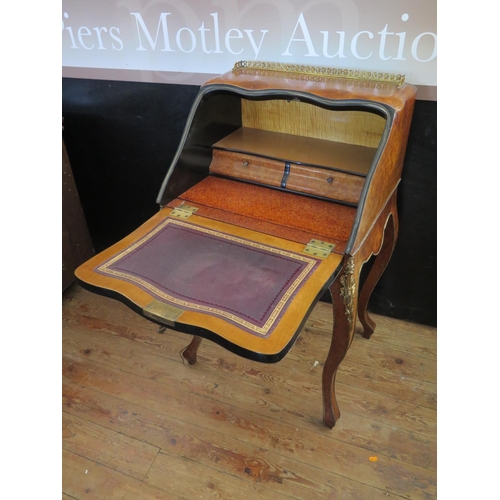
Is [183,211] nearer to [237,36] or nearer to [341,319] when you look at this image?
[341,319]

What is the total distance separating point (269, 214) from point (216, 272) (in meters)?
0.33

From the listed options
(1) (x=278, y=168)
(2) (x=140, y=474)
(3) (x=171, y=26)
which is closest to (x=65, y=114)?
(3) (x=171, y=26)

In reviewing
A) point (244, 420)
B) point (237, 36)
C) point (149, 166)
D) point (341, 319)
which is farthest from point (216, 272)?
point (149, 166)

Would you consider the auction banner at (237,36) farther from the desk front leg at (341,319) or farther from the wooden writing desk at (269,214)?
the desk front leg at (341,319)

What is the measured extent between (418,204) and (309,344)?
2.62 feet

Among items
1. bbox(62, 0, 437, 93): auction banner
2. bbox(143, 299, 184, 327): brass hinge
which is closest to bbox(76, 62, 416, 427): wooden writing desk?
bbox(143, 299, 184, 327): brass hinge

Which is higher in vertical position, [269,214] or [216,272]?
[269,214]

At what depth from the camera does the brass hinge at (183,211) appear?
1.47m

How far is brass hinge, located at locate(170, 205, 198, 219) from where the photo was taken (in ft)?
4.82

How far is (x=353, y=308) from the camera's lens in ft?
4.51

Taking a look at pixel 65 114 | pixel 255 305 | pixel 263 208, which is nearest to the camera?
pixel 255 305

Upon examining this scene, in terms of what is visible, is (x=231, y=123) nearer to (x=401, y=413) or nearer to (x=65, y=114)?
(x=65, y=114)

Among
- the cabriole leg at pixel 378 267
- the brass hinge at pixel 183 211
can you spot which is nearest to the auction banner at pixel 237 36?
the cabriole leg at pixel 378 267

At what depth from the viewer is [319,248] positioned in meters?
1.30
